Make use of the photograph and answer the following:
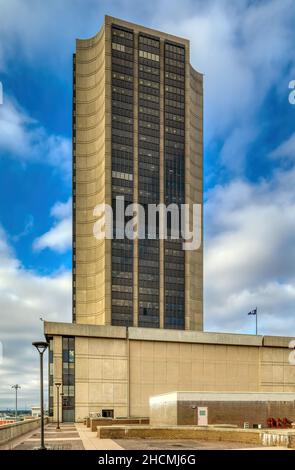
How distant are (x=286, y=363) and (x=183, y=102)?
80.5m

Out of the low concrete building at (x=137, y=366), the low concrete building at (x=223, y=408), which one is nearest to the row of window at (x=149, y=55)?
the low concrete building at (x=137, y=366)

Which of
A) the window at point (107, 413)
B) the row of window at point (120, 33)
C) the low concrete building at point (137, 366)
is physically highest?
the row of window at point (120, 33)

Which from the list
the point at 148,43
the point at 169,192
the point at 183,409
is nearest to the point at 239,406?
the point at 183,409

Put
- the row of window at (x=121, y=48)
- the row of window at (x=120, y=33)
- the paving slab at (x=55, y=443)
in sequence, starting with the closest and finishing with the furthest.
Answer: the paving slab at (x=55, y=443) < the row of window at (x=121, y=48) < the row of window at (x=120, y=33)

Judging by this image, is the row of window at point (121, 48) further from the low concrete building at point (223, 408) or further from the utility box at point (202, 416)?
the utility box at point (202, 416)

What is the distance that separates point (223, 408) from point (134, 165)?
92.4 m

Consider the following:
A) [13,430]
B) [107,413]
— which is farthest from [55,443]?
[107,413]

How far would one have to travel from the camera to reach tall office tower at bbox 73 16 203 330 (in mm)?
136625

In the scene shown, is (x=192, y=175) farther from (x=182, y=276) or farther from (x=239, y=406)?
(x=239, y=406)

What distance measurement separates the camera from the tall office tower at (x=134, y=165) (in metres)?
137

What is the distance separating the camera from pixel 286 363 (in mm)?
102312

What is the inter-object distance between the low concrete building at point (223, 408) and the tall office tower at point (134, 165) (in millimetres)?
72772

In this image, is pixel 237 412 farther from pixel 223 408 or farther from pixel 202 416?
pixel 202 416

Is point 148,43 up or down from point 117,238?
up
